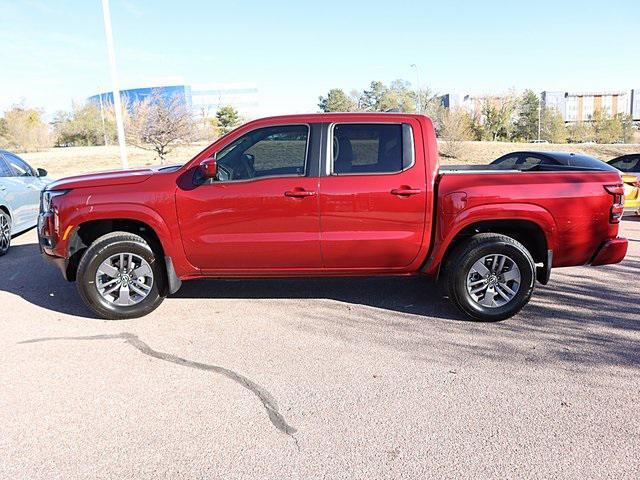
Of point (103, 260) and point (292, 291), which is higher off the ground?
point (103, 260)

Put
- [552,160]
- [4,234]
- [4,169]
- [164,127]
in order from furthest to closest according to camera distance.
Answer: [164,127]
[552,160]
[4,169]
[4,234]

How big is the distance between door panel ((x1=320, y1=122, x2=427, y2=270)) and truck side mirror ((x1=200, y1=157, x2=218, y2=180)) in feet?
3.22

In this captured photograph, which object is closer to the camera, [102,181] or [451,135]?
[102,181]

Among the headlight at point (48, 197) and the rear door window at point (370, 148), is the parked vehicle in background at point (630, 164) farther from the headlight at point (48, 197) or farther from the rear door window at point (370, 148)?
the headlight at point (48, 197)

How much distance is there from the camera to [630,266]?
655cm

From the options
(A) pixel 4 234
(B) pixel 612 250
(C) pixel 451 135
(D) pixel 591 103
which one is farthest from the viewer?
(D) pixel 591 103

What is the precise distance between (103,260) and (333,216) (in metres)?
2.24

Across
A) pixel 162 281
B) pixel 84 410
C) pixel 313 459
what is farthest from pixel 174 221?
pixel 313 459

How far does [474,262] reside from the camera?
4582mm

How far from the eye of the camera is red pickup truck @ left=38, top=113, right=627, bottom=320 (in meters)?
4.51

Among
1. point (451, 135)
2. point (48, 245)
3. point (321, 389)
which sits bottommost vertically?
point (321, 389)

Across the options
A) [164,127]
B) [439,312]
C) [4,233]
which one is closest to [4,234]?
[4,233]

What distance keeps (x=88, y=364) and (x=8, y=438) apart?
0.96m

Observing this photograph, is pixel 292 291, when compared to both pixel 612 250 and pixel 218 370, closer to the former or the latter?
pixel 218 370
